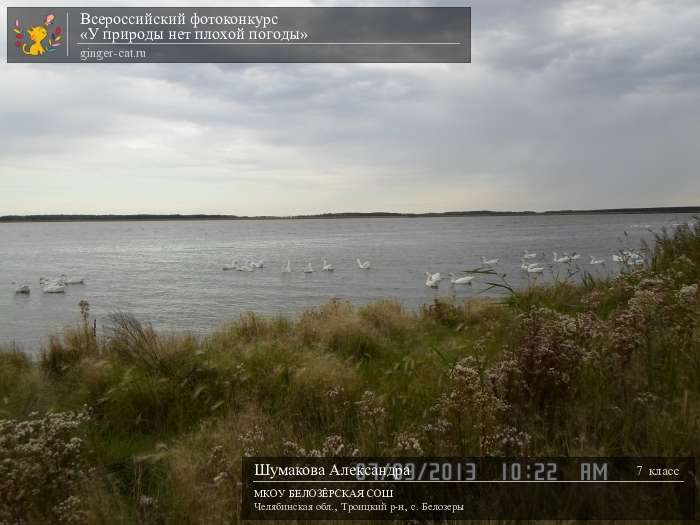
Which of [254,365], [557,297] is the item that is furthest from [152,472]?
[557,297]

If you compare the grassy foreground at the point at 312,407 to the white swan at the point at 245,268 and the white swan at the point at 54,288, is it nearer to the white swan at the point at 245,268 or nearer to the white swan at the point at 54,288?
the white swan at the point at 54,288

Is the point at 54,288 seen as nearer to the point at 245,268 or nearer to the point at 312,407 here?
the point at 245,268

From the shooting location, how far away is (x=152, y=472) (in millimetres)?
3826

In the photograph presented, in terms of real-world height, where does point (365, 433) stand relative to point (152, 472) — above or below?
above

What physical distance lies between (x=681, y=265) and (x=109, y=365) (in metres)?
7.81

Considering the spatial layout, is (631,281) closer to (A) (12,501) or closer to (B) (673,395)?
(B) (673,395)
